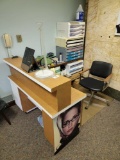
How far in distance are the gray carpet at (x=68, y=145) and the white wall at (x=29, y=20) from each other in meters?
0.69

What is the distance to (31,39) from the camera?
2.08m

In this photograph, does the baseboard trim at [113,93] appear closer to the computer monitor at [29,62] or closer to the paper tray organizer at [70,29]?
the paper tray organizer at [70,29]

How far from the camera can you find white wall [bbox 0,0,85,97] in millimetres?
1758

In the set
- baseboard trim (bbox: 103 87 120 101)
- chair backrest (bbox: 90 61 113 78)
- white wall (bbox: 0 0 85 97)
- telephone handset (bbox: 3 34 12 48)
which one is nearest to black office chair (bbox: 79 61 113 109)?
chair backrest (bbox: 90 61 113 78)

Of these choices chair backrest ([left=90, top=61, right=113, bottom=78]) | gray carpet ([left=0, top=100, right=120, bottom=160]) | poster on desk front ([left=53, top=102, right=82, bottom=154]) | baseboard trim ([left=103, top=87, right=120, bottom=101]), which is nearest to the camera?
poster on desk front ([left=53, top=102, right=82, bottom=154])

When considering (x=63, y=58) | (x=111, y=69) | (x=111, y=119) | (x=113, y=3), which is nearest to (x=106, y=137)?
(x=111, y=119)

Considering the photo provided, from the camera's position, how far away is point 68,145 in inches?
60.7

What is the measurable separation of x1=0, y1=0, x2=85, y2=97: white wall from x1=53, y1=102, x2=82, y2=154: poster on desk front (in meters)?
1.31

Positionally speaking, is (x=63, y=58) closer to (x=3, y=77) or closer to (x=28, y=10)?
(x=28, y=10)

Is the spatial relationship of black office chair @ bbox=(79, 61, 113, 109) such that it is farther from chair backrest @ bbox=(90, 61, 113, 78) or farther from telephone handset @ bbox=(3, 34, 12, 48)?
telephone handset @ bbox=(3, 34, 12, 48)

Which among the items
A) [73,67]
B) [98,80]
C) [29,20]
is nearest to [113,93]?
[98,80]

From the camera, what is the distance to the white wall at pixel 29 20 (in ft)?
5.77

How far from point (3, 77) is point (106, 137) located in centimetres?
188

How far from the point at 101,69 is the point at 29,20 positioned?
1579 mm
